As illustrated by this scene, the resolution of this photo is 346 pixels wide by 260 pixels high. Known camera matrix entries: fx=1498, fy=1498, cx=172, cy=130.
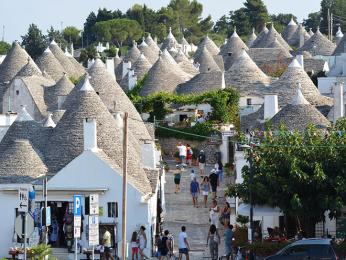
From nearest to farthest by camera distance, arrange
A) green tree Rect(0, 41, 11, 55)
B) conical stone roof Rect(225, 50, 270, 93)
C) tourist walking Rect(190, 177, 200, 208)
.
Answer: tourist walking Rect(190, 177, 200, 208), conical stone roof Rect(225, 50, 270, 93), green tree Rect(0, 41, 11, 55)

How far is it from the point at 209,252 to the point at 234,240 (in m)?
0.99

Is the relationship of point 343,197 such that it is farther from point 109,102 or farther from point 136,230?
point 109,102

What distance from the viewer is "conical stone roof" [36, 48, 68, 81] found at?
86.8 metres

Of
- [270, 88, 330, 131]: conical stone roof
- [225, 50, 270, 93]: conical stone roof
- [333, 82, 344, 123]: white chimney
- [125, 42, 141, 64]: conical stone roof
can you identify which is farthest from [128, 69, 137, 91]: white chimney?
A: [270, 88, 330, 131]: conical stone roof

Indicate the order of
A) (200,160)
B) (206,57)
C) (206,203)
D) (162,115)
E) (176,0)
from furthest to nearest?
(176,0) → (206,57) → (162,115) → (200,160) → (206,203)

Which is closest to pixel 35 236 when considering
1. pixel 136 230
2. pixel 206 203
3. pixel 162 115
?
pixel 136 230

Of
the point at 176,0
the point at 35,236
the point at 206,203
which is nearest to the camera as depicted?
the point at 35,236

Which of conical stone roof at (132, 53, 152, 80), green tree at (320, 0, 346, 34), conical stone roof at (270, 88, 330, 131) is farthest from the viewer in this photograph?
green tree at (320, 0, 346, 34)

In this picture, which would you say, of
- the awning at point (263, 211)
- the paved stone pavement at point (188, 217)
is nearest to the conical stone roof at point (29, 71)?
the paved stone pavement at point (188, 217)

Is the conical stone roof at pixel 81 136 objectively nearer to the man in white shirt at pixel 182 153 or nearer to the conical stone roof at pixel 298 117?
the conical stone roof at pixel 298 117

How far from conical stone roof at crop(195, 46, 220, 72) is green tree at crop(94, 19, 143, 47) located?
78.4 meters

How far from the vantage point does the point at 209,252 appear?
4262 cm

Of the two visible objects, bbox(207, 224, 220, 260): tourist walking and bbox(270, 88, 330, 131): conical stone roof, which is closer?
bbox(207, 224, 220, 260): tourist walking

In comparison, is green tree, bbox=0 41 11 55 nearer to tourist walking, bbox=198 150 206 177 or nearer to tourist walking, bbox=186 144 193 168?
tourist walking, bbox=186 144 193 168
